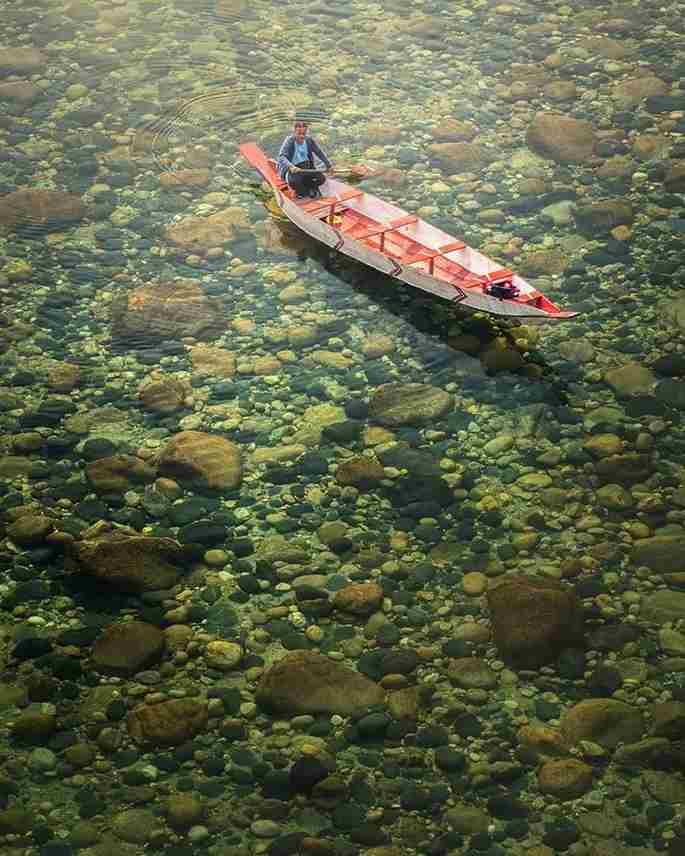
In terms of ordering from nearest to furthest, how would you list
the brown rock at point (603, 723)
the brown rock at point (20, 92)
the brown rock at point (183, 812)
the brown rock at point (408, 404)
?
the brown rock at point (183, 812), the brown rock at point (603, 723), the brown rock at point (408, 404), the brown rock at point (20, 92)

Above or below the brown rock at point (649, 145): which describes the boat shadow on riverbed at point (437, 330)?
below

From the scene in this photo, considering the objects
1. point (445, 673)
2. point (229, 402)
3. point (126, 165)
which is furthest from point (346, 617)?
point (126, 165)

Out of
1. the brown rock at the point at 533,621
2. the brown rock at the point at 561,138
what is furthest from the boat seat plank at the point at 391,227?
the brown rock at the point at 533,621

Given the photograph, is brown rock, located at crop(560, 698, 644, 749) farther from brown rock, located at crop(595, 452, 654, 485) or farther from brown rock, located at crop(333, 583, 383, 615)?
brown rock, located at crop(595, 452, 654, 485)

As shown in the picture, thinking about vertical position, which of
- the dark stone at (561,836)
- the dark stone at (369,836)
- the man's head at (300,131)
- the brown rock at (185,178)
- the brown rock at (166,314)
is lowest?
the dark stone at (369,836)

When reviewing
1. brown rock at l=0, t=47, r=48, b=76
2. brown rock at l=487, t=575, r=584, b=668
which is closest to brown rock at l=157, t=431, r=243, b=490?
Result: brown rock at l=487, t=575, r=584, b=668

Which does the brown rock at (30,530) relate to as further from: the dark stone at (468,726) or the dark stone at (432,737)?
the dark stone at (468,726)

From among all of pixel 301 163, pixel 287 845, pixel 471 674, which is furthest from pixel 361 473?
pixel 301 163
